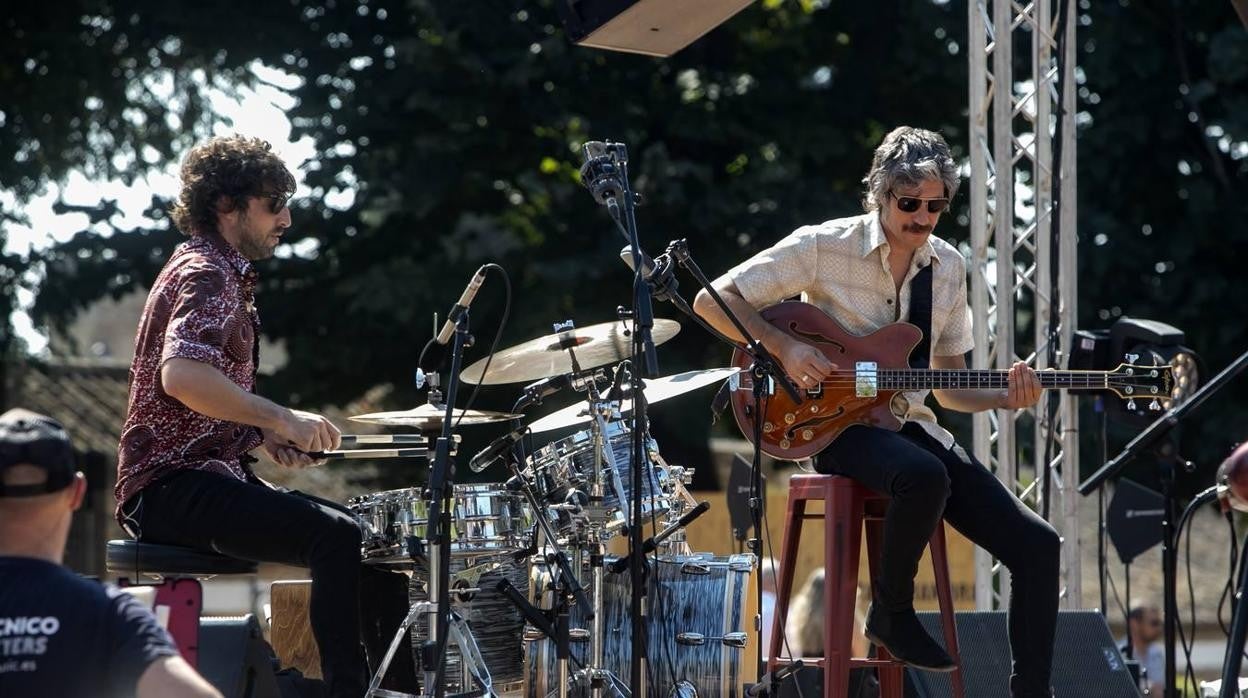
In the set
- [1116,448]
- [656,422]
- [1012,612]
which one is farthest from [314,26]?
[1012,612]

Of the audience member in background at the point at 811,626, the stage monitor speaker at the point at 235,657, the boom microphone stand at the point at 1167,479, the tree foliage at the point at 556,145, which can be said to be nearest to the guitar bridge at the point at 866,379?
the boom microphone stand at the point at 1167,479

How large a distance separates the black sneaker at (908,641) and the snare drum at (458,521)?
1189mm

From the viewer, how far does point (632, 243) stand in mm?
4461

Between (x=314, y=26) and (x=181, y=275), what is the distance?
306 inches

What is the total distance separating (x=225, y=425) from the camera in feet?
15.7

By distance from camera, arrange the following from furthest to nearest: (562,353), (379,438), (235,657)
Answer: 1. (562,353)
2. (379,438)
3. (235,657)

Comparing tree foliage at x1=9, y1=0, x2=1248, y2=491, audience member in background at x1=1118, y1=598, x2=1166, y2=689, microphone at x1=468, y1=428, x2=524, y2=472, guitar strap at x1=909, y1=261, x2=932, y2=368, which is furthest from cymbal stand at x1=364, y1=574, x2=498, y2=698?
tree foliage at x1=9, y1=0, x2=1248, y2=491

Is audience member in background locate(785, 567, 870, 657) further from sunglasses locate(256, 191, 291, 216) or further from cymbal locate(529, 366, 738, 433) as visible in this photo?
sunglasses locate(256, 191, 291, 216)

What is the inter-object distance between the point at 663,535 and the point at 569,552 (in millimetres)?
366

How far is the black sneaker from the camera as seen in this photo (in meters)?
4.78

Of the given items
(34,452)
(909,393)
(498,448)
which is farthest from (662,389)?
(34,452)

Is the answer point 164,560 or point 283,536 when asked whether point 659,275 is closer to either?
point 283,536

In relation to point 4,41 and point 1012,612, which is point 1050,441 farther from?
point 4,41

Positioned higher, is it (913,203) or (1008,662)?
(913,203)
